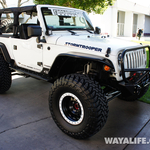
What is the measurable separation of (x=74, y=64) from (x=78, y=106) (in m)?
0.84

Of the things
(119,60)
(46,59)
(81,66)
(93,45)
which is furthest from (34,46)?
(119,60)

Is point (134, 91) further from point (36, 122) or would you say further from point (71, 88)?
point (36, 122)

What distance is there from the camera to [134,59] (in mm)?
2758

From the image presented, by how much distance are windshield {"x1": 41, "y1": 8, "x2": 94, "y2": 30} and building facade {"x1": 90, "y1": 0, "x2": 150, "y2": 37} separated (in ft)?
64.1

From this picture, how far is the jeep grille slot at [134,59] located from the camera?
2.61 m

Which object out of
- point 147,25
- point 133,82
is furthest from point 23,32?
point 147,25

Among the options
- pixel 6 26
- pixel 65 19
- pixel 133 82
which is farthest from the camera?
pixel 6 26

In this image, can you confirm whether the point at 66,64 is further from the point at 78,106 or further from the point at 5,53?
the point at 5,53

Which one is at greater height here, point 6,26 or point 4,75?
point 6,26

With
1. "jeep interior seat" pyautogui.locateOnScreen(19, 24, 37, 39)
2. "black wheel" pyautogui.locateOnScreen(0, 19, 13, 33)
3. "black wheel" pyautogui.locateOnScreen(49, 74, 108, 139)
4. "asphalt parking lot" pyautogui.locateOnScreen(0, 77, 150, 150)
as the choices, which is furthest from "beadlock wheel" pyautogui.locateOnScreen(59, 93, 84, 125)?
"black wheel" pyautogui.locateOnScreen(0, 19, 13, 33)

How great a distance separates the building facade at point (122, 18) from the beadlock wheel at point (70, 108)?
21.2 metres

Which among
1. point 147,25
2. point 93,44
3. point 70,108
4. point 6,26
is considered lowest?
point 70,108

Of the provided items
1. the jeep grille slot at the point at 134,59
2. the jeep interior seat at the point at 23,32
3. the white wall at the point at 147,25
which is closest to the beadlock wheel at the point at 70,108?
the jeep grille slot at the point at 134,59

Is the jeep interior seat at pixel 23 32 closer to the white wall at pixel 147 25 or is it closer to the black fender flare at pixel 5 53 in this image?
the black fender flare at pixel 5 53
